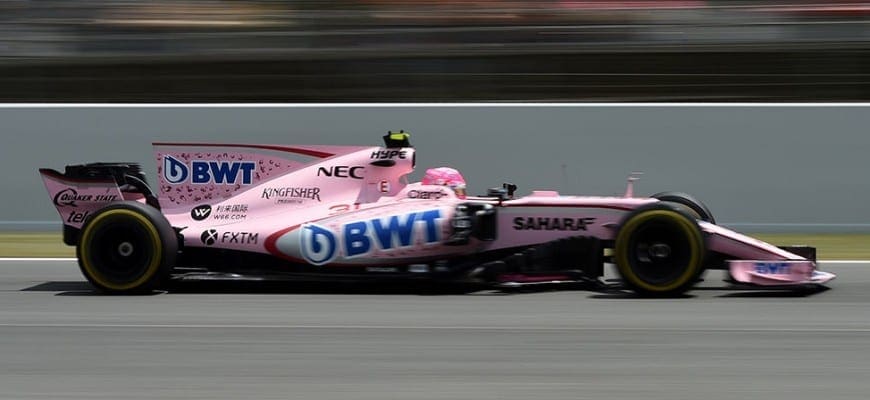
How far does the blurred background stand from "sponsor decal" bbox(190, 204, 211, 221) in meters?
6.24

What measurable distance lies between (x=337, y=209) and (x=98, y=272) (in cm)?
171

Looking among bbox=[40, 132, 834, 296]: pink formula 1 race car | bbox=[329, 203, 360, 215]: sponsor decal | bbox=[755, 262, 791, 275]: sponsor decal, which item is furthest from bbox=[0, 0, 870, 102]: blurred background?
bbox=[755, 262, 791, 275]: sponsor decal

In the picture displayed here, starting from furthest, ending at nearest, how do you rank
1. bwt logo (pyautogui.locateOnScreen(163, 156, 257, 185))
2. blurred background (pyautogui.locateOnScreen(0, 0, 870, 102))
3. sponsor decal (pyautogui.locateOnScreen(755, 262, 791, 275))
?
blurred background (pyautogui.locateOnScreen(0, 0, 870, 102)), bwt logo (pyautogui.locateOnScreen(163, 156, 257, 185)), sponsor decal (pyautogui.locateOnScreen(755, 262, 791, 275))

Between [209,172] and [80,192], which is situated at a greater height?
[209,172]

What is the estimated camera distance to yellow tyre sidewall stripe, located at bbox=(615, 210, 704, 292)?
8438mm

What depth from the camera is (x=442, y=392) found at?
576cm

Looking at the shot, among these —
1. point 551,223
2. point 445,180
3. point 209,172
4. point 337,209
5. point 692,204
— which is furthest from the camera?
point 692,204

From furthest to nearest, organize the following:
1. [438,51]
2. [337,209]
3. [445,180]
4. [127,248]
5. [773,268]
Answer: [438,51] < [445,180] < [337,209] < [127,248] < [773,268]

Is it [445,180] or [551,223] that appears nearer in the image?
[551,223]

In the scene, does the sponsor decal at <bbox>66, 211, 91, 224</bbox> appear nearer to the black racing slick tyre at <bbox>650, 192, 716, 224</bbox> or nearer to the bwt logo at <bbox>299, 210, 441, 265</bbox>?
the bwt logo at <bbox>299, 210, 441, 265</bbox>

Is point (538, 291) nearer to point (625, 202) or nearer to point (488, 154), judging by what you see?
point (625, 202)

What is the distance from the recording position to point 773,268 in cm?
859

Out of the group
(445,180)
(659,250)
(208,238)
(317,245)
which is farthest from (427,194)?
(659,250)

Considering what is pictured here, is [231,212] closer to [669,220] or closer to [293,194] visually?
[293,194]
